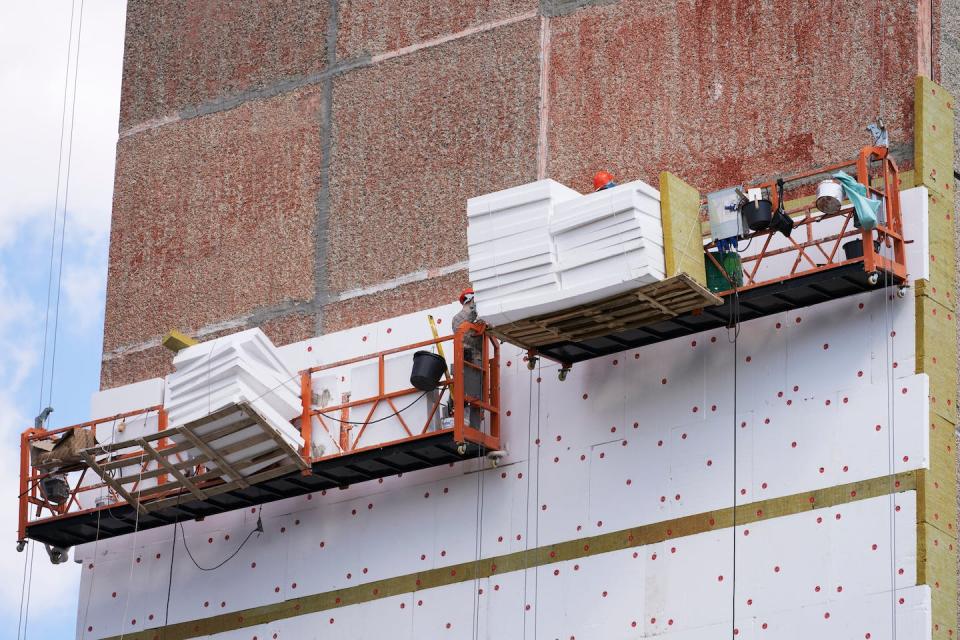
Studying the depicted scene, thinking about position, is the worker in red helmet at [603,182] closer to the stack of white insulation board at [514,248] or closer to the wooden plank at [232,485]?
the stack of white insulation board at [514,248]

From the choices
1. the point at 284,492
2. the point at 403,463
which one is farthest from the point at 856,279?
the point at 284,492

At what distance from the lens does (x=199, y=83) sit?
3778cm

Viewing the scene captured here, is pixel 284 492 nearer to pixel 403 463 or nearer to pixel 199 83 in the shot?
pixel 403 463

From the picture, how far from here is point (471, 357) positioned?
1174 inches

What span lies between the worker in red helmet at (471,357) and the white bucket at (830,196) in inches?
218

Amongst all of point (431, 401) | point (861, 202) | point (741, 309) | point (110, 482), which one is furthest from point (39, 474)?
point (861, 202)

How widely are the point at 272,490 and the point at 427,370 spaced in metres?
3.81

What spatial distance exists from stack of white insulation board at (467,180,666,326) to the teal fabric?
2.51 metres

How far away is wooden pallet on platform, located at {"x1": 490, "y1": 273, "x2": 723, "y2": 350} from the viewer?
2691cm

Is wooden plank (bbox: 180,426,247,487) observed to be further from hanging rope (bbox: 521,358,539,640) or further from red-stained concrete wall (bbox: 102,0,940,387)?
hanging rope (bbox: 521,358,539,640)

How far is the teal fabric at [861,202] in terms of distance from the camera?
86.3 ft

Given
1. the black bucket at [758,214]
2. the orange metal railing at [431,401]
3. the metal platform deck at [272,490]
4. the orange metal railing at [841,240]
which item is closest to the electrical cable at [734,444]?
the orange metal railing at [841,240]

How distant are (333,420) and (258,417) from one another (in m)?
1.73

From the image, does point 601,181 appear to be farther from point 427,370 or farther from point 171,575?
point 171,575
